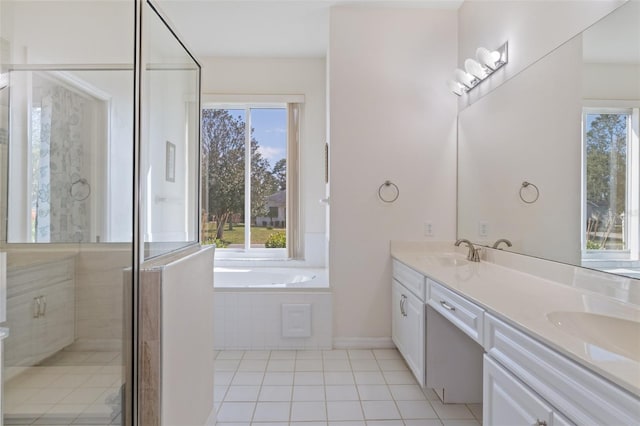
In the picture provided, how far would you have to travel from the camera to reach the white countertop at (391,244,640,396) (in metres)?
0.87

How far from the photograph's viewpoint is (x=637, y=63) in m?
1.41

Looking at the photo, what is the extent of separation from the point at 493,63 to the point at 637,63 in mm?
1160

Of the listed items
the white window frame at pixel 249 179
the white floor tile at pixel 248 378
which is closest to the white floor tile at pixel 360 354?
the white floor tile at pixel 248 378

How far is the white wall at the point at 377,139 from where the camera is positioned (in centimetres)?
308

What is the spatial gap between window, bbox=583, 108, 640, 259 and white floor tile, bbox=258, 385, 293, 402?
1795mm

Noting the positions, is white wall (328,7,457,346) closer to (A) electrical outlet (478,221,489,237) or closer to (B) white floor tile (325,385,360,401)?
(A) electrical outlet (478,221,489,237)

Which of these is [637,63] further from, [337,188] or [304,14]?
[304,14]

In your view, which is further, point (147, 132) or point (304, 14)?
point (304, 14)

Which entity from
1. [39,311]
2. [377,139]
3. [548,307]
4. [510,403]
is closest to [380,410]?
[510,403]

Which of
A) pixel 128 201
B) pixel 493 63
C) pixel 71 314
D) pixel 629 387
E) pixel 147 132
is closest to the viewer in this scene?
pixel 629 387

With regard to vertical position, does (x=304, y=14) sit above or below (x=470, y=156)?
above

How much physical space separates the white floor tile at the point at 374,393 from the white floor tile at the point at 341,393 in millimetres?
38

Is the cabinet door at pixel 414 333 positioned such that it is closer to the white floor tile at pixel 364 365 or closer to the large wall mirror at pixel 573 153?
the white floor tile at pixel 364 365

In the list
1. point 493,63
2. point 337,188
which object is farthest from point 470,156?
point 337,188
